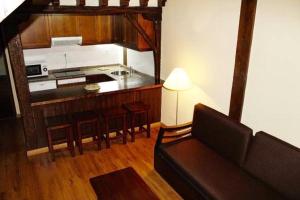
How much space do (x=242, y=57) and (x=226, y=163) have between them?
4.02 feet

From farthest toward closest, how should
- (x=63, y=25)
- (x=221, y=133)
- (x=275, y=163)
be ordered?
(x=63, y=25), (x=221, y=133), (x=275, y=163)

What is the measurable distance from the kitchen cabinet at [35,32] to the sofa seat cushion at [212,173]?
2628 millimetres

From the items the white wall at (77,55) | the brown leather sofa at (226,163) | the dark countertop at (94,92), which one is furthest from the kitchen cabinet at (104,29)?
the brown leather sofa at (226,163)

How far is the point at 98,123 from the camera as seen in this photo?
3.80m

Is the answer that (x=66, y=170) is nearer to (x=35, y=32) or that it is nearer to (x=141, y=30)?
(x=35, y=32)

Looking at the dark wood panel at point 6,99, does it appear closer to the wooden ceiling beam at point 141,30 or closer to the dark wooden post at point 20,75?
the dark wooden post at point 20,75

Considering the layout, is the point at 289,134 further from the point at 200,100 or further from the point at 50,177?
the point at 50,177

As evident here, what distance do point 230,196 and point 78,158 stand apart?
90.4 inches

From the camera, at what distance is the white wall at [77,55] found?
4688mm

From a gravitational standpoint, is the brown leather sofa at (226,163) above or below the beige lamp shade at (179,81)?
below

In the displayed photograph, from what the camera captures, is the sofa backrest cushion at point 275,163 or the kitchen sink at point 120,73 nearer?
the sofa backrest cushion at point 275,163

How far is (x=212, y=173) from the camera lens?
2.59 metres

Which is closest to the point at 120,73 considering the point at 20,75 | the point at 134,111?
the point at 134,111

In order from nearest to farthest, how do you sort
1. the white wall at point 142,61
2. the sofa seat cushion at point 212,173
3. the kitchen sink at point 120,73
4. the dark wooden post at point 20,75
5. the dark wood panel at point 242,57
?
1. the sofa seat cushion at point 212,173
2. the dark wood panel at point 242,57
3. the dark wooden post at point 20,75
4. the white wall at point 142,61
5. the kitchen sink at point 120,73
